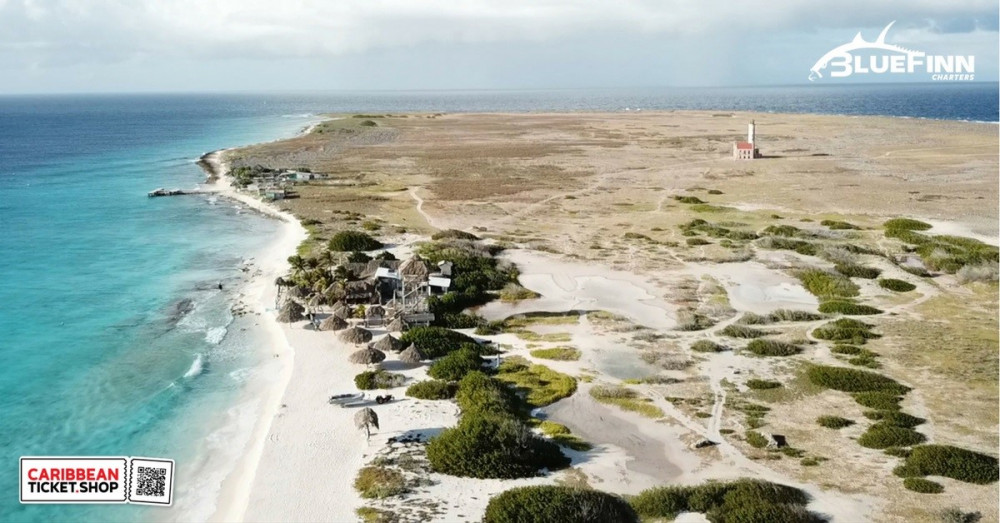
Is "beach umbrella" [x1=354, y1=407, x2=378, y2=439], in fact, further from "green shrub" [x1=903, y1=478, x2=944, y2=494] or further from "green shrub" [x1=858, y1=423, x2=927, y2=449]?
"green shrub" [x1=903, y1=478, x2=944, y2=494]

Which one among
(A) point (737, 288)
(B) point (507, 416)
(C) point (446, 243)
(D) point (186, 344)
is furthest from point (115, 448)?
(A) point (737, 288)

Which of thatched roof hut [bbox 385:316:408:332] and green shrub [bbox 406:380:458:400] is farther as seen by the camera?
thatched roof hut [bbox 385:316:408:332]

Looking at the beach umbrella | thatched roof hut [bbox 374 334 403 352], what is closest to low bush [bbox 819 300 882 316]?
thatched roof hut [bbox 374 334 403 352]

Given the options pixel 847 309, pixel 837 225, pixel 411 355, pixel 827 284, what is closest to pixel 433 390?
pixel 411 355

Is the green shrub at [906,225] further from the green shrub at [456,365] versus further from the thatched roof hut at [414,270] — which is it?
the green shrub at [456,365]

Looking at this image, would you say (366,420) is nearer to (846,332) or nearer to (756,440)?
(756,440)

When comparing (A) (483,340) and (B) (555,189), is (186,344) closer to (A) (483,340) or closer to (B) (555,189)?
(A) (483,340)
